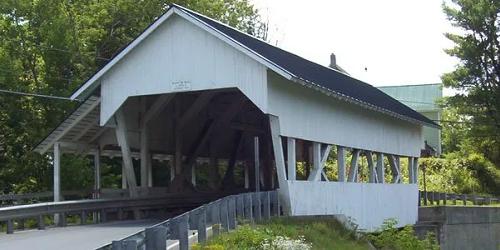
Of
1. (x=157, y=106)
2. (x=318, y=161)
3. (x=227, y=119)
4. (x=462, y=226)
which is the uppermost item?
(x=157, y=106)

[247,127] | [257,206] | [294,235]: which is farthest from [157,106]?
[294,235]

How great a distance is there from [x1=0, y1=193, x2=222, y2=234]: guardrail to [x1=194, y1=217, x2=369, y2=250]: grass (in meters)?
5.26

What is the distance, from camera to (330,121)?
22.4 m

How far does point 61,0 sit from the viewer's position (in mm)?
29688

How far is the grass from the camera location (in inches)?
494

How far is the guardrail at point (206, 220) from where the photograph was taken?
8261mm

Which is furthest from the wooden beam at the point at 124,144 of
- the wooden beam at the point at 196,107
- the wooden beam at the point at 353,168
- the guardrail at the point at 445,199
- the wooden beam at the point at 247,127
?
the guardrail at the point at 445,199

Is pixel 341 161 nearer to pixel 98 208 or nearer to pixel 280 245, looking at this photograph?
pixel 98 208

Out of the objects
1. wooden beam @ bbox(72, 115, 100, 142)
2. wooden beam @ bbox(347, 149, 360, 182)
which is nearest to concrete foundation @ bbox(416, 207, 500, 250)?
wooden beam @ bbox(347, 149, 360, 182)

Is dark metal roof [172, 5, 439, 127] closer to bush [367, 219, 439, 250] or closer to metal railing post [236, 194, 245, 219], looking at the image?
metal railing post [236, 194, 245, 219]

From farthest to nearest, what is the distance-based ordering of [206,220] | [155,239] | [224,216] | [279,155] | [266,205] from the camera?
[279,155] < [266,205] < [224,216] < [206,220] < [155,239]

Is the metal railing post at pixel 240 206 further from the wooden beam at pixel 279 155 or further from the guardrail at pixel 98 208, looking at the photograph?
the guardrail at pixel 98 208

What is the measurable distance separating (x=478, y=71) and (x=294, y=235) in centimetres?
3391

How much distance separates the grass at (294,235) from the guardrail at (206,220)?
0.99ft
